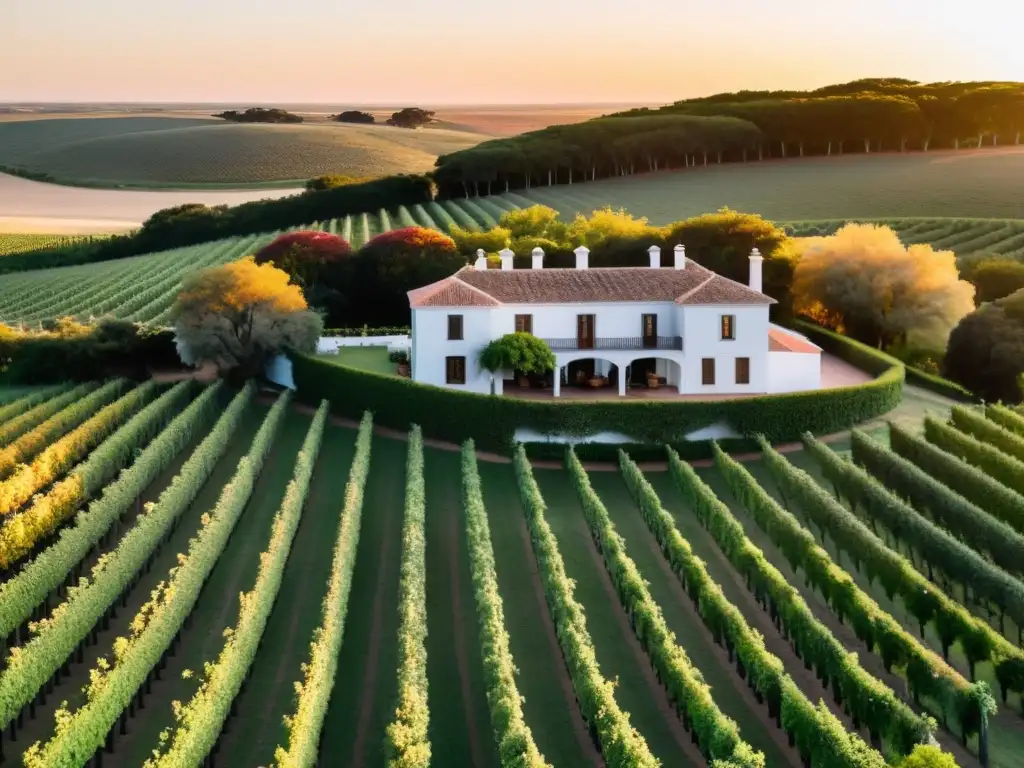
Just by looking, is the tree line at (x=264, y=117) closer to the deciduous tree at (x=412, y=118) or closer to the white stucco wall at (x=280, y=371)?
the deciduous tree at (x=412, y=118)

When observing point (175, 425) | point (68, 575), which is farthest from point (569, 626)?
point (175, 425)

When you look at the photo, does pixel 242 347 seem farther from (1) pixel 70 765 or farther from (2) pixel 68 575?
(1) pixel 70 765

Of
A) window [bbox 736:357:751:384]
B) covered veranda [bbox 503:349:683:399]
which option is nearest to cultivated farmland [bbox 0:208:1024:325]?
covered veranda [bbox 503:349:683:399]

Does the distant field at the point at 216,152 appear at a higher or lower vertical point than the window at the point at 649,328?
higher

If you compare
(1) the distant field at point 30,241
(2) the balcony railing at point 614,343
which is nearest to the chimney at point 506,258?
(2) the balcony railing at point 614,343

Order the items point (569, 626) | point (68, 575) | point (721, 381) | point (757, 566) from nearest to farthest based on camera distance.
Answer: point (569, 626) < point (757, 566) < point (68, 575) < point (721, 381)

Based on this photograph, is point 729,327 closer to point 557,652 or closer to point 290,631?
point 557,652

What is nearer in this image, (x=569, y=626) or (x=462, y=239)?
(x=569, y=626)

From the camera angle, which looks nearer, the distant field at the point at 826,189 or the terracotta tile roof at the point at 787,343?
the terracotta tile roof at the point at 787,343
